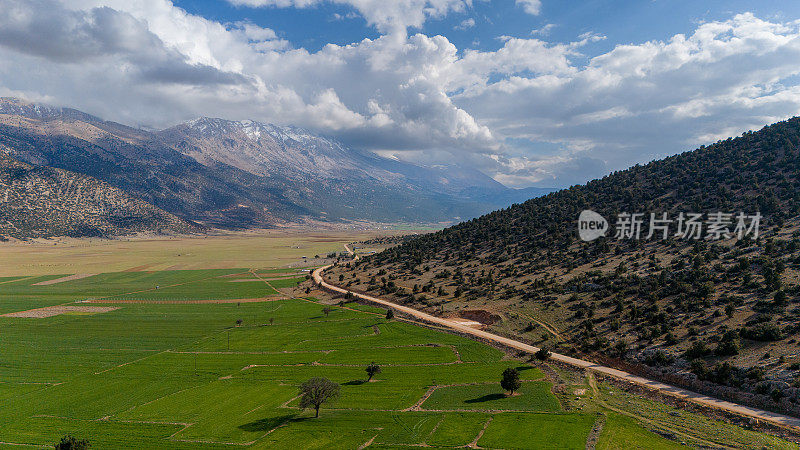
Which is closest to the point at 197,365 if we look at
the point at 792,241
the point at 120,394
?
the point at 120,394

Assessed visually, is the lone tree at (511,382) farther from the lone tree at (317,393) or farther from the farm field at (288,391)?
the lone tree at (317,393)

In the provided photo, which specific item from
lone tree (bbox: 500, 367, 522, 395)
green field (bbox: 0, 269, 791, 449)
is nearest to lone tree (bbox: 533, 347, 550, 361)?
green field (bbox: 0, 269, 791, 449)

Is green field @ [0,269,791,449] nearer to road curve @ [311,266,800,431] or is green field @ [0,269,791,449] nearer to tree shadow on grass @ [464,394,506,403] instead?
tree shadow on grass @ [464,394,506,403]

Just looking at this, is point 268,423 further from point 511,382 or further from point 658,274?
point 658,274

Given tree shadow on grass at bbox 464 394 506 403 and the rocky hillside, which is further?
the rocky hillside

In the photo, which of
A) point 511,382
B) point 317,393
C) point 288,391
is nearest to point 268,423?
point 317,393

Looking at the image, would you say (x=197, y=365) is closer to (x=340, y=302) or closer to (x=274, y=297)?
(x=340, y=302)

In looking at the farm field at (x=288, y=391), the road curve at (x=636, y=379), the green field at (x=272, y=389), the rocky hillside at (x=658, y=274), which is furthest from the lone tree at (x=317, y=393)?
the rocky hillside at (x=658, y=274)
